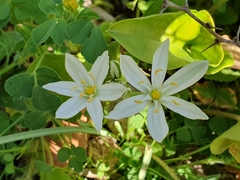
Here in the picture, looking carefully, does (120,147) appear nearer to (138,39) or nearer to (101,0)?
(138,39)

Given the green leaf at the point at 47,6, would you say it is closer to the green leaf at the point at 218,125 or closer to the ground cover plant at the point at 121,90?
the ground cover plant at the point at 121,90

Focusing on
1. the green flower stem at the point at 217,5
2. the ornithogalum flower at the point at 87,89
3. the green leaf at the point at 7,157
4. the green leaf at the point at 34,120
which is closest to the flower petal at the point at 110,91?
the ornithogalum flower at the point at 87,89

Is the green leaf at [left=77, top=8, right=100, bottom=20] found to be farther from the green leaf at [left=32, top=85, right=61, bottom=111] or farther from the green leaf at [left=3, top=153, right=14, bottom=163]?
the green leaf at [left=3, top=153, right=14, bottom=163]

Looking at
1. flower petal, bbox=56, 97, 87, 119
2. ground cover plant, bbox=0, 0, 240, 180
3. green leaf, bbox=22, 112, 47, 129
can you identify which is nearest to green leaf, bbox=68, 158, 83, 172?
ground cover plant, bbox=0, 0, 240, 180

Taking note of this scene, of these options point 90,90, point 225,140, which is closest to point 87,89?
point 90,90

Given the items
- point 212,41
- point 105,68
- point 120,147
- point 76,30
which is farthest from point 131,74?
point 120,147

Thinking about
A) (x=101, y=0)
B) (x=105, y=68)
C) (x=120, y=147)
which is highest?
(x=105, y=68)
